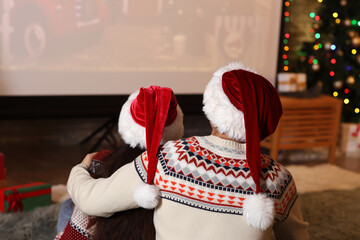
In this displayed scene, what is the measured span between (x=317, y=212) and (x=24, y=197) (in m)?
1.74

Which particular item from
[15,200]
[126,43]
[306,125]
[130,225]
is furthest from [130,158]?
[306,125]

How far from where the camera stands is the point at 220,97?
1.11 meters

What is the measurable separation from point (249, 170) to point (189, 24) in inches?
111

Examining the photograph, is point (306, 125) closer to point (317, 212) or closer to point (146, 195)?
point (317, 212)

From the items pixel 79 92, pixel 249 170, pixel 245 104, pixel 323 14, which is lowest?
pixel 79 92

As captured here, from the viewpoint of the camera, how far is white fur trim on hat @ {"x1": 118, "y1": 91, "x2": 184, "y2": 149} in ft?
4.14

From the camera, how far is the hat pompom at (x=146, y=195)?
1.04 m

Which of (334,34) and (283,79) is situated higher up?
(334,34)

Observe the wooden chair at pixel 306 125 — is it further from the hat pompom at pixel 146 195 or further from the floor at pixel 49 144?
the hat pompom at pixel 146 195

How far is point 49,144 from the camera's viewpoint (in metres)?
4.03

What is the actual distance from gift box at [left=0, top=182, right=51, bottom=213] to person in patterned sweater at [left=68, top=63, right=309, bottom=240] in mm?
1471

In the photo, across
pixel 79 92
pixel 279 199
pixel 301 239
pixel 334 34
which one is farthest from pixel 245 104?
pixel 334 34

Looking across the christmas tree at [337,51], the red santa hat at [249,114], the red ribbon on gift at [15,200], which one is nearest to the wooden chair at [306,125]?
the christmas tree at [337,51]

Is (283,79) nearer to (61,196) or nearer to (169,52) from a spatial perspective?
(169,52)
